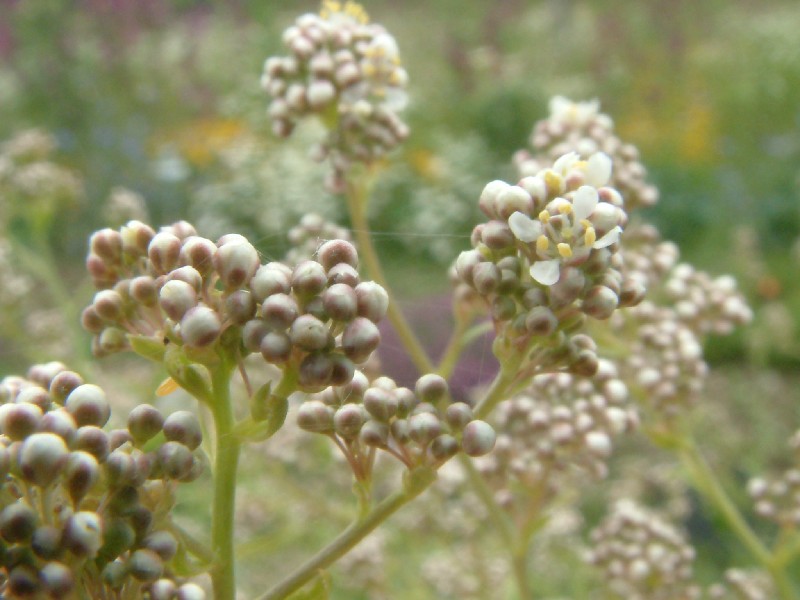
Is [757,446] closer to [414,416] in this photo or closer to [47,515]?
[414,416]

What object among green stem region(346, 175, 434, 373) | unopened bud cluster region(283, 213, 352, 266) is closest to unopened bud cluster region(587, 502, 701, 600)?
green stem region(346, 175, 434, 373)

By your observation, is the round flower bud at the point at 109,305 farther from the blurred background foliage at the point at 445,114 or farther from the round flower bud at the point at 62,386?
the blurred background foliage at the point at 445,114

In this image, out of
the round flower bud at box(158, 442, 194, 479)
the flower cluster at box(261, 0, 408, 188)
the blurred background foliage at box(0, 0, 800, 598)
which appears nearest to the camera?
the round flower bud at box(158, 442, 194, 479)

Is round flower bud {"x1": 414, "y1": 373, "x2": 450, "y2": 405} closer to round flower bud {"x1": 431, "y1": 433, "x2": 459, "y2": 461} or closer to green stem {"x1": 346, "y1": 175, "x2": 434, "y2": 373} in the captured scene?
round flower bud {"x1": 431, "y1": 433, "x2": 459, "y2": 461}

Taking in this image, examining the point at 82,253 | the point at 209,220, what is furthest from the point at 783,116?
the point at 82,253

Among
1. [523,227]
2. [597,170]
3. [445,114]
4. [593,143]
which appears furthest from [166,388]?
[445,114]

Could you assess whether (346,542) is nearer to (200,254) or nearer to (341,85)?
(200,254)
